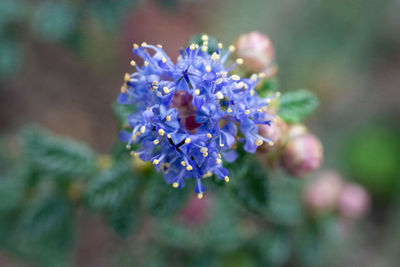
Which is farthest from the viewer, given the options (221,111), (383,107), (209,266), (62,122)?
(383,107)

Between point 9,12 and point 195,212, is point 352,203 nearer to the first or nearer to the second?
point 195,212

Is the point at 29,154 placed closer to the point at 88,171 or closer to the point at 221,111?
the point at 88,171

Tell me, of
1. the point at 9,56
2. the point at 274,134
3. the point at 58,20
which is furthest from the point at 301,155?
the point at 9,56

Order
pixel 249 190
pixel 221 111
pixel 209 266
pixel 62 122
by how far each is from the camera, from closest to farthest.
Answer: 1. pixel 221 111
2. pixel 249 190
3. pixel 209 266
4. pixel 62 122

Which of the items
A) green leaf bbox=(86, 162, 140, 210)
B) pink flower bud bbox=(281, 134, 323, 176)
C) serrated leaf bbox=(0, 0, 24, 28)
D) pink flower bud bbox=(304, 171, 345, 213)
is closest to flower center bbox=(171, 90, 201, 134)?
pink flower bud bbox=(281, 134, 323, 176)

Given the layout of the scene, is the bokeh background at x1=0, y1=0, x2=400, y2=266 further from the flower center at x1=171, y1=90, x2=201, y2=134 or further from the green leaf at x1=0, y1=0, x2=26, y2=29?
the flower center at x1=171, y1=90, x2=201, y2=134

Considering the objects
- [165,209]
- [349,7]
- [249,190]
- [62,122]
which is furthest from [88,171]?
[349,7]

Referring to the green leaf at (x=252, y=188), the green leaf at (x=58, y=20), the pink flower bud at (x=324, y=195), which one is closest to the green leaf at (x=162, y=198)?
the green leaf at (x=252, y=188)
